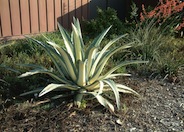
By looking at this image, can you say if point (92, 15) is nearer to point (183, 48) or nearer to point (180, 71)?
point (183, 48)

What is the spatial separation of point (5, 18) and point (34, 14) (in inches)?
22.5

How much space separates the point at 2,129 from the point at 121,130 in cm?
110

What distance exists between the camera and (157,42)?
173 inches

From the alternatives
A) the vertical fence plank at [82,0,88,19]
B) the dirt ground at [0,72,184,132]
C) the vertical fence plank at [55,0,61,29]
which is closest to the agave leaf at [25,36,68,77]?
the dirt ground at [0,72,184,132]

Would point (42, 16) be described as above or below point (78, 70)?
above

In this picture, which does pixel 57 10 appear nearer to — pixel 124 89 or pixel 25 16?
pixel 25 16

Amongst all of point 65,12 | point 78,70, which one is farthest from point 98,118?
point 65,12

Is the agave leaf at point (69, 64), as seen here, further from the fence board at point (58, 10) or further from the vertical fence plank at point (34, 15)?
the fence board at point (58, 10)

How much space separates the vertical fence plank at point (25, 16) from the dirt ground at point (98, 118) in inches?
108

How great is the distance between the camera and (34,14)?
5.43m

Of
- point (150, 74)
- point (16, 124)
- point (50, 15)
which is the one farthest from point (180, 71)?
point (50, 15)

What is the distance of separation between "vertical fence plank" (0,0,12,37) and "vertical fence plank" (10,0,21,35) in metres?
0.08

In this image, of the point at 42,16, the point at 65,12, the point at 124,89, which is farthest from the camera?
the point at 65,12

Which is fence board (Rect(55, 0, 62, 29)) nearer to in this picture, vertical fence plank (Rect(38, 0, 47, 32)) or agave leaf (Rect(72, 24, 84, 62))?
vertical fence plank (Rect(38, 0, 47, 32))
